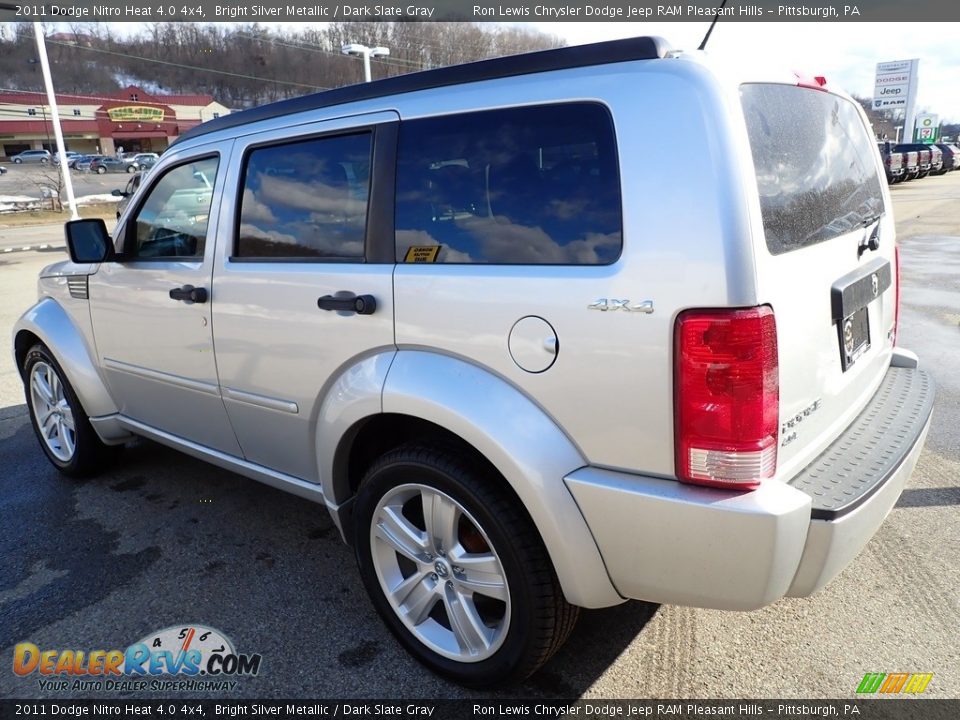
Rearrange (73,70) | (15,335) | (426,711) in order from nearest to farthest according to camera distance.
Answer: (426,711)
(15,335)
(73,70)

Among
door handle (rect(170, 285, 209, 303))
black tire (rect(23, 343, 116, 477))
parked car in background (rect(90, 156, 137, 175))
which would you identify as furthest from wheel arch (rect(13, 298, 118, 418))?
parked car in background (rect(90, 156, 137, 175))

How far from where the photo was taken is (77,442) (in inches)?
164

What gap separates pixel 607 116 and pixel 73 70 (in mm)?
99093

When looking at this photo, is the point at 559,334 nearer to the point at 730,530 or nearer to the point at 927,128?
the point at 730,530

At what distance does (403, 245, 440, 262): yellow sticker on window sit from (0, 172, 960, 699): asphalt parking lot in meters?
1.49

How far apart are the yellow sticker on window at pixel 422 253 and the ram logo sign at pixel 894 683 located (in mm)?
2054

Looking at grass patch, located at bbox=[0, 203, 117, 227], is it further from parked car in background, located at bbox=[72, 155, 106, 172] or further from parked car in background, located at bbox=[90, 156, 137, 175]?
parked car in background, located at bbox=[72, 155, 106, 172]

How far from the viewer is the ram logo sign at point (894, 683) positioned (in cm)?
233

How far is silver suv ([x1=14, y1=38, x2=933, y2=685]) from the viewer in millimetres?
1808

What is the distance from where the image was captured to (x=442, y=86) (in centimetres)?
238

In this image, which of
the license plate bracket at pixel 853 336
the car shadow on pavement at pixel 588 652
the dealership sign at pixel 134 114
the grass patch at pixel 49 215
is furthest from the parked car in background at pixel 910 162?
the dealership sign at pixel 134 114

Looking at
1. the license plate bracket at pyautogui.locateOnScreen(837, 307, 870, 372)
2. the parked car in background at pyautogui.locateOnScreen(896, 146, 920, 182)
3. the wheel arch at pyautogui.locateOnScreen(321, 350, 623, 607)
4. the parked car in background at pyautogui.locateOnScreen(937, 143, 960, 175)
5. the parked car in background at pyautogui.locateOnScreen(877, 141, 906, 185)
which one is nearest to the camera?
the wheel arch at pyautogui.locateOnScreen(321, 350, 623, 607)

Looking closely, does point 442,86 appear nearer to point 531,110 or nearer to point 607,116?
point 531,110

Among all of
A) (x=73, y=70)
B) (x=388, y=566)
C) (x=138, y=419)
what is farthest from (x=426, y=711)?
(x=73, y=70)
